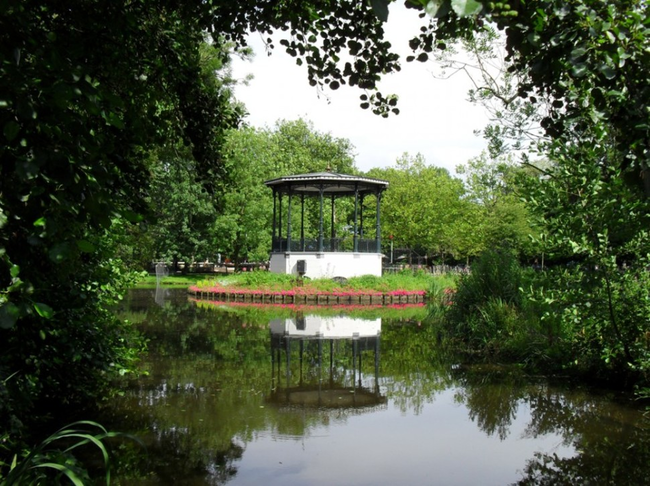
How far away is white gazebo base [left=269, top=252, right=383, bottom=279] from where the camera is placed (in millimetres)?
26500

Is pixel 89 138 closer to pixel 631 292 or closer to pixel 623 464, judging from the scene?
pixel 623 464

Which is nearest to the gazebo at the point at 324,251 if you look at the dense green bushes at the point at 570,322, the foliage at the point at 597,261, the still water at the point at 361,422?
the dense green bushes at the point at 570,322

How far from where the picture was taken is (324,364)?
31.5 ft

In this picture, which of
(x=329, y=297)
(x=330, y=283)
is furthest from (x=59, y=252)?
(x=330, y=283)

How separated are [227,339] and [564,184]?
7555mm

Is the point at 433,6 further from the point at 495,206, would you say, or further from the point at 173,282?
the point at 495,206

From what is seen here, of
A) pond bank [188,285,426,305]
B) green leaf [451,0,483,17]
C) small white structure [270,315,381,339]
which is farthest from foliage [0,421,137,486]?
pond bank [188,285,426,305]

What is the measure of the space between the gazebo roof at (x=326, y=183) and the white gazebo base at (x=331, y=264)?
3167 millimetres

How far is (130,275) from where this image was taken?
686cm

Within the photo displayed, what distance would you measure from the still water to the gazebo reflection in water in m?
0.04

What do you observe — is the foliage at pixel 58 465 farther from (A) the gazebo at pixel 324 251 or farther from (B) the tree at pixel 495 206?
(B) the tree at pixel 495 206

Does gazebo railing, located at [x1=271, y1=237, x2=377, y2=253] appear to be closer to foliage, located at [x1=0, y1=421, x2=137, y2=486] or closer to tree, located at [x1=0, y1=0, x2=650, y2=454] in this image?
tree, located at [x1=0, y1=0, x2=650, y2=454]

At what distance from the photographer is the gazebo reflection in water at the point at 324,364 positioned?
7.31 meters

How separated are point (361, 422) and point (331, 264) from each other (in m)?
20.2
